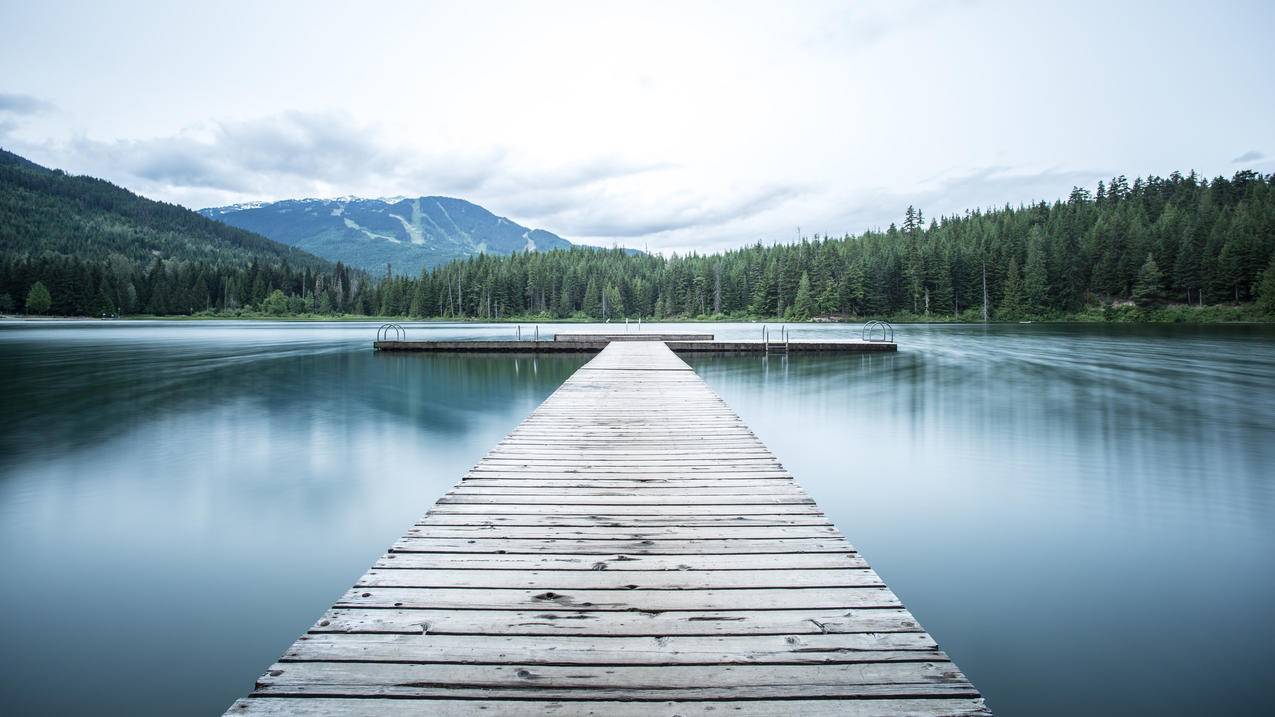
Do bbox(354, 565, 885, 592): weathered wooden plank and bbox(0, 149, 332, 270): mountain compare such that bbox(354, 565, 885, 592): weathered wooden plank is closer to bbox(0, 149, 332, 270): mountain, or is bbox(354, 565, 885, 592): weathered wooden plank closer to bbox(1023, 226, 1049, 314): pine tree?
bbox(1023, 226, 1049, 314): pine tree

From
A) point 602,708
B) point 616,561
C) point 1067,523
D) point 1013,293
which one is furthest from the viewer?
point 1013,293

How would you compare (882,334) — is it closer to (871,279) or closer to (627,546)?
(871,279)

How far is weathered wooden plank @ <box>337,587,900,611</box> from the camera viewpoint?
2602mm

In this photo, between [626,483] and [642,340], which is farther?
[642,340]

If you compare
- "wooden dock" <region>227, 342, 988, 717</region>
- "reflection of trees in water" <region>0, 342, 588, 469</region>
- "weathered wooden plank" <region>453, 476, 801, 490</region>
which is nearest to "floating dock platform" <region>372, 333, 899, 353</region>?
"reflection of trees in water" <region>0, 342, 588, 469</region>

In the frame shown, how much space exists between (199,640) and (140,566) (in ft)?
5.68

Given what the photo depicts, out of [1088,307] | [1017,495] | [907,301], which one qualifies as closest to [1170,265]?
[1088,307]

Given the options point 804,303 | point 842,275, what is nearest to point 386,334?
point 804,303

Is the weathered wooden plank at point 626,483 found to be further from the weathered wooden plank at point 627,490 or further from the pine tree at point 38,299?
the pine tree at point 38,299

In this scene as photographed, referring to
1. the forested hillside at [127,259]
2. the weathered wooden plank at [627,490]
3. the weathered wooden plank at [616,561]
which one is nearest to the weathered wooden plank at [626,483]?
the weathered wooden plank at [627,490]

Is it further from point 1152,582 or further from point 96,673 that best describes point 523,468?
point 1152,582

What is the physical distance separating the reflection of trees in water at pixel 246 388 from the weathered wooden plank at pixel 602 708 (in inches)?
364

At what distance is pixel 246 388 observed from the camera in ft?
53.6

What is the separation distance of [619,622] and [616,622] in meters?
0.01
